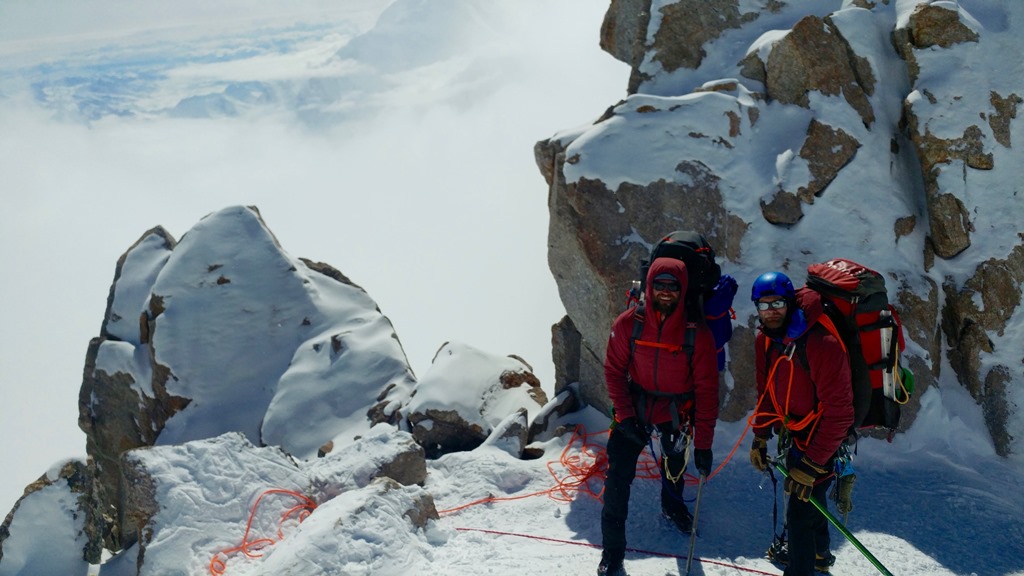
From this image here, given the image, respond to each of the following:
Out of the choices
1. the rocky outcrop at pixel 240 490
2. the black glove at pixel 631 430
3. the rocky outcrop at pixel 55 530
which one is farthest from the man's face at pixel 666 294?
the rocky outcrop at pixel 55 530

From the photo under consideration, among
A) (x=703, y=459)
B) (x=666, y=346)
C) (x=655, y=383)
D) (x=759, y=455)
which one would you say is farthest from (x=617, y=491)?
(x=666, y=346)

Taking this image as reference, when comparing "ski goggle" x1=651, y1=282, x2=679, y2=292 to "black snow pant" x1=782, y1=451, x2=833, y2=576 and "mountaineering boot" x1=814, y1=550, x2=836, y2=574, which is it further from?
"mountaineering boot" x1=814, y1=550, x2=836, y2=574

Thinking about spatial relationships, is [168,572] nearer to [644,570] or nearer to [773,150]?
[644,570]

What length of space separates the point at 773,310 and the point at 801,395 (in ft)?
2.63

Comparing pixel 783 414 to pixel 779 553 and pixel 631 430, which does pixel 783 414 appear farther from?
pixel 779 553

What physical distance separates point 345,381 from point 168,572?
7526 mm

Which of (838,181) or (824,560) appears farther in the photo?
(838,181)

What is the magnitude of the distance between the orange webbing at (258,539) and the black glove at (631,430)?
4.21 meters

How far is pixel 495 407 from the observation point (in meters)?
12.4

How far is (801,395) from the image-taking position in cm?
596

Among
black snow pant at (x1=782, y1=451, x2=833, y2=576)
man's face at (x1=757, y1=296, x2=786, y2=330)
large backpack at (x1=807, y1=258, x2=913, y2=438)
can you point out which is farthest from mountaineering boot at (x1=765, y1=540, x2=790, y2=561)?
man's face at (x1=757, y1=296, x2=786, y2=330)

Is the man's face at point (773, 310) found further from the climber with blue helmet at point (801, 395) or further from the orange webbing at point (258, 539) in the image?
the orange webbing at point (258, 539)

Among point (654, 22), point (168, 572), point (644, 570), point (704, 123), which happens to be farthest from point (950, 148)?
point (168, 572)

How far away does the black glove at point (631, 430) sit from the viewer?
22.4 ft
